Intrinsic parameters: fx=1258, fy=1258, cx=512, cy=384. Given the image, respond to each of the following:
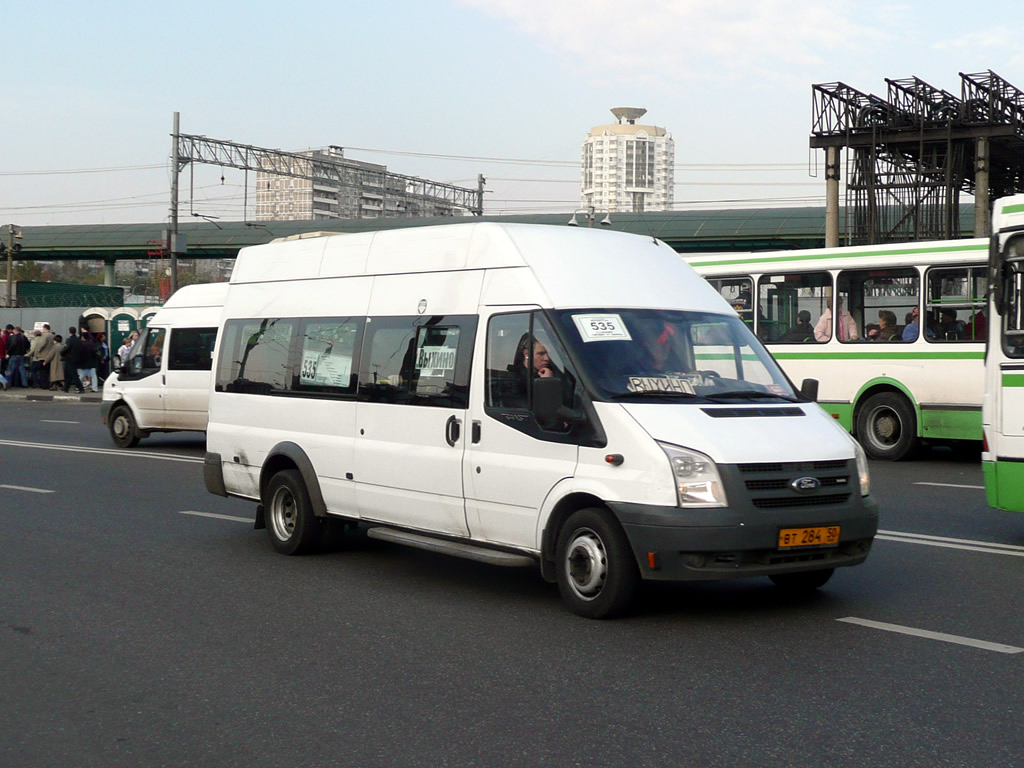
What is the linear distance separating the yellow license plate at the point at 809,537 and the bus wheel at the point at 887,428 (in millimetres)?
10222

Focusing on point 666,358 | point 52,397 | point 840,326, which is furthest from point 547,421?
point 52,397

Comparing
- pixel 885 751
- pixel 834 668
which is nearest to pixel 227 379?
pixel 834 668

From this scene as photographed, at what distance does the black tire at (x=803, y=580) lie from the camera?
7.78m

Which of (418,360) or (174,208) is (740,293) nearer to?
(418,360)

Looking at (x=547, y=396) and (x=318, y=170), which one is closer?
(x=547, y=396)

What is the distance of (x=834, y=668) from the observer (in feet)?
19.9

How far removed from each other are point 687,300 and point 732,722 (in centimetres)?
348

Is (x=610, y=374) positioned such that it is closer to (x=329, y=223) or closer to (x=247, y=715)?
(x=247, y=715)

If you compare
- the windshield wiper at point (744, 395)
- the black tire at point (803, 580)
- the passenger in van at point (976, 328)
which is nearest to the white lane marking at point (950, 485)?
the passenger in van at point (976, 328)

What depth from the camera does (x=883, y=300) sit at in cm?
1742

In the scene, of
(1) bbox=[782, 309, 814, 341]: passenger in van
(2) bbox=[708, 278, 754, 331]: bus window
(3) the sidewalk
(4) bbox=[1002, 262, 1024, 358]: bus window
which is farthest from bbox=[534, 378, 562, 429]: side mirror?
(3) the sidewalk

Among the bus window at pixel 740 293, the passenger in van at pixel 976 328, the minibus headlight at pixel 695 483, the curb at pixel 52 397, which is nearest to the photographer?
the minibus headlight at pixel 695 483

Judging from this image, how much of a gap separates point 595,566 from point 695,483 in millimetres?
773

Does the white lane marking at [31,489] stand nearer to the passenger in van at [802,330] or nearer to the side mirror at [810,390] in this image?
the side mirror at [810,390]
